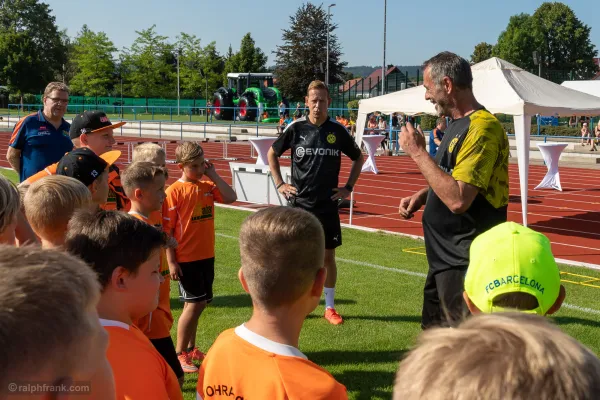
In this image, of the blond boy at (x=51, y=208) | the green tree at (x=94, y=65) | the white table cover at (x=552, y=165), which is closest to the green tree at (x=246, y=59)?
the green tree at (x=94, y=65)

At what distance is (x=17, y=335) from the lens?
1102 mm

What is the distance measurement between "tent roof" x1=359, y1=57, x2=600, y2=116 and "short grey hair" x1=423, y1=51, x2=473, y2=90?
8.73m

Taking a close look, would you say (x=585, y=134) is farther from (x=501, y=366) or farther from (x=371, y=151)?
(x=501, y=366)

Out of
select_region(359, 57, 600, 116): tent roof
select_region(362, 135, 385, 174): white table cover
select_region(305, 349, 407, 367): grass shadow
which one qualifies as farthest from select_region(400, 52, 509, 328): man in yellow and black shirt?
select_region(362, 135, 385, 174): white table cover

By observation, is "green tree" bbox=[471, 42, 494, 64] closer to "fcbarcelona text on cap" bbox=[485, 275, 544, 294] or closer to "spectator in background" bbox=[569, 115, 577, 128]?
"spectator in background" bbox=[569, 115, 577, 128]

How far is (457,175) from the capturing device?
3.61 meters

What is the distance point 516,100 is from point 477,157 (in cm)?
909

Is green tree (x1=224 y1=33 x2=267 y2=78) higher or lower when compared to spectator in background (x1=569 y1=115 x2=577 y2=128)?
higher

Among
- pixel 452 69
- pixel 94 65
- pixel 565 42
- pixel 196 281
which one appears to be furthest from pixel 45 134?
pixel 565 42

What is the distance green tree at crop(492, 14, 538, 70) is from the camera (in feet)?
276

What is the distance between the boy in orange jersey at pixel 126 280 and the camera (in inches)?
89.7

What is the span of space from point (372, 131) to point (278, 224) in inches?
1167

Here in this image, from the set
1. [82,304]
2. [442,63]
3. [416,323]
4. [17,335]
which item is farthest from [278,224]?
[416,323]

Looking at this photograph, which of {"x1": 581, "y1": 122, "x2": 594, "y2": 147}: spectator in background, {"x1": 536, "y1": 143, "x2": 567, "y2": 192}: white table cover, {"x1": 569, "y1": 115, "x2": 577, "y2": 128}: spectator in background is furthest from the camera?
{"x1": 569, "y1": 115, "x2": 577, "y2": 128}: spectator in background
